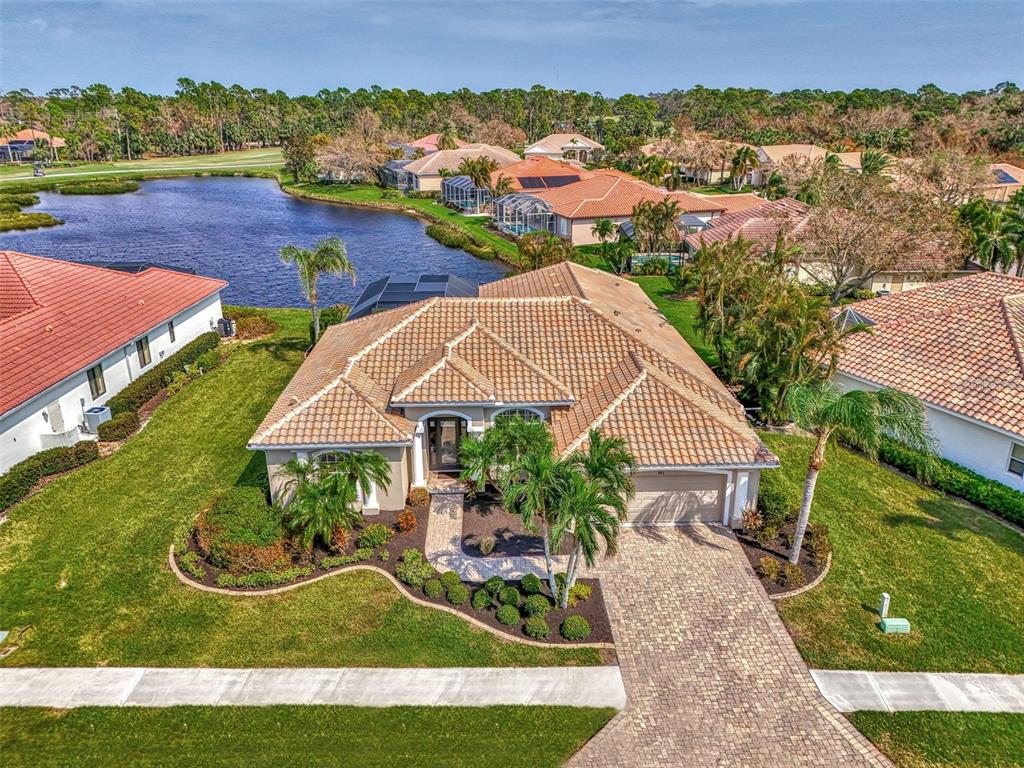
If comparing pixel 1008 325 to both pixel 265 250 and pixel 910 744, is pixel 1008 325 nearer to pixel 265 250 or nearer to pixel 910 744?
pixel 910 744

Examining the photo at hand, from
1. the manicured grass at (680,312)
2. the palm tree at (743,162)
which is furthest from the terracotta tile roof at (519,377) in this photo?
the palm tree at (743,162)

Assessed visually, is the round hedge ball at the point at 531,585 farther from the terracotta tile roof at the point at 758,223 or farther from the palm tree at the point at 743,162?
the palm tree at the point at 743,162

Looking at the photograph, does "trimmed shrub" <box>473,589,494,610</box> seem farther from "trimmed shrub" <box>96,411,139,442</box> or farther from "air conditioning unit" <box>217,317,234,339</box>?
"air conditioning unit" <box>217,317,234,339</box>

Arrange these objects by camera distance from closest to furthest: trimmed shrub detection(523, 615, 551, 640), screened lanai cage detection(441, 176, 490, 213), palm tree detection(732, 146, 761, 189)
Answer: trimmed shrub detection(523, 615, 551, 640), screened lanai cage detection(441, 176, 490, 213), palm tree detection(732, 146, 761, 189)

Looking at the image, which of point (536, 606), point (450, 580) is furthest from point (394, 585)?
point (536, 606)

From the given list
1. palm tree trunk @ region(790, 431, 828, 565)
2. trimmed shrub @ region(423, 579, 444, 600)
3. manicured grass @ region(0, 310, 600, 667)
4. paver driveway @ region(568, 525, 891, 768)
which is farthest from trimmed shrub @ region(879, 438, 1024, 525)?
trimmed shrub @ region(423, 579, 444, 600)

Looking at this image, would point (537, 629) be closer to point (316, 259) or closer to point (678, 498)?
point (678, 498)
